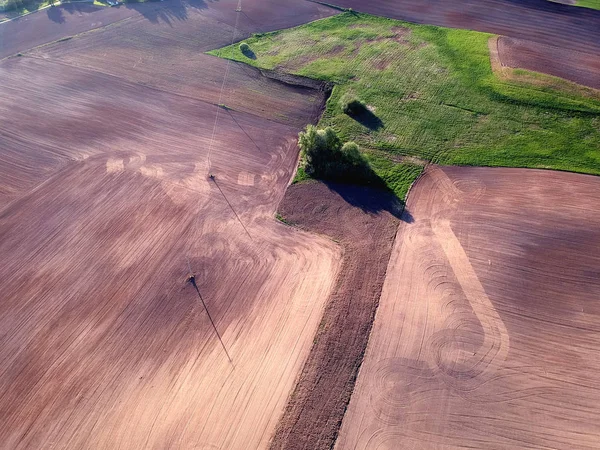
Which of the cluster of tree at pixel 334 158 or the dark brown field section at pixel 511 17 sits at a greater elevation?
the dark brown field section at pixel 511 17

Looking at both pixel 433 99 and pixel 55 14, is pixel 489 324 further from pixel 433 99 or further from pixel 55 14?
pixel 55 14

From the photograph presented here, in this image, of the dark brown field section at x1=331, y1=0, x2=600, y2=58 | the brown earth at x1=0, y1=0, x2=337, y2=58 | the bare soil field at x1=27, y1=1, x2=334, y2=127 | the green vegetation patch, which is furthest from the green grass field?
the green vegetation patch

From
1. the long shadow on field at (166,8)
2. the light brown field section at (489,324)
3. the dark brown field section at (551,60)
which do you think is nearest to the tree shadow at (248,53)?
the long shadow on field at (166,8)

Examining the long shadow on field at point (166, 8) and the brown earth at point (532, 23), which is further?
the long shadow on field at point (166, 8)

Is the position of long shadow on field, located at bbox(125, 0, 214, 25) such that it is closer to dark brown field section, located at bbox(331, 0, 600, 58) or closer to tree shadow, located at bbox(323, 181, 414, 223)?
dark brown field section, located at bbox(331, 0, 600, 58)

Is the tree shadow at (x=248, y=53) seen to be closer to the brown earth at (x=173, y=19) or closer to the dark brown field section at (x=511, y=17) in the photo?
the brown earth at (x=173, y=19)

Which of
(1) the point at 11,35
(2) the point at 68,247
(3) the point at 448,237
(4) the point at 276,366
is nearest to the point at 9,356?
(2) the point at 68,247

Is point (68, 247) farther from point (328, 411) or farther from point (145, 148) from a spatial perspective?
point (328, 411)

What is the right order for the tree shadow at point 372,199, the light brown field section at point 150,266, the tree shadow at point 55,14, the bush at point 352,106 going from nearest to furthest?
the light brown field section at point 150,266, the tree shadow at point 372,199, the bush at point 352,106, the tree shadow at point 55,14
